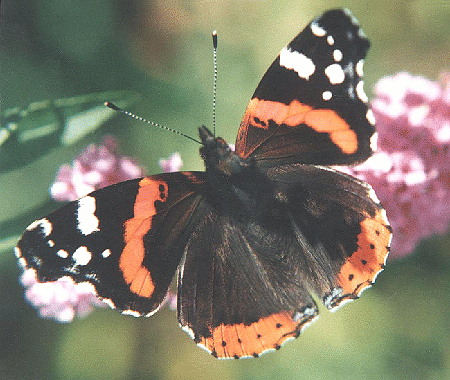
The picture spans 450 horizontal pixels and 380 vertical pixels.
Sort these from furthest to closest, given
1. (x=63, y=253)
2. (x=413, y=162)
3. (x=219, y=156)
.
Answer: (x=413, y=162)
(x=219, y=156)
(x=63, y=253)

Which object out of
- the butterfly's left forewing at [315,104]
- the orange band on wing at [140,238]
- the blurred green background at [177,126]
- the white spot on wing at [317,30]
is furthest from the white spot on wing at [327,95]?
the blurred green background at [177,126]

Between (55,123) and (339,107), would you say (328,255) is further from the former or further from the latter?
(55,123)

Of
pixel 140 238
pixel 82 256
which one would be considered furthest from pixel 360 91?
pixel 82 256

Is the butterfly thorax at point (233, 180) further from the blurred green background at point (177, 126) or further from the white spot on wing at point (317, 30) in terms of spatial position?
the blurred green background at point (177, 126)

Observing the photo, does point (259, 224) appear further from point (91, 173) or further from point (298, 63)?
point (91, 173)

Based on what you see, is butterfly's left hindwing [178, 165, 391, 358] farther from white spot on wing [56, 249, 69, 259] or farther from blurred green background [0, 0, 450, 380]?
blurred green background [0, 0, 450, 380]

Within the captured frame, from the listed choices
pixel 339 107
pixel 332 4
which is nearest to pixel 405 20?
pixel 332 4

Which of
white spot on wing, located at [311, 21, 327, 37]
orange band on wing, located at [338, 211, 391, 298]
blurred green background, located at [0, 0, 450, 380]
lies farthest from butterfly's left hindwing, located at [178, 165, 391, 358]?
blurred green background, located at [0, 0, 450, 380]
